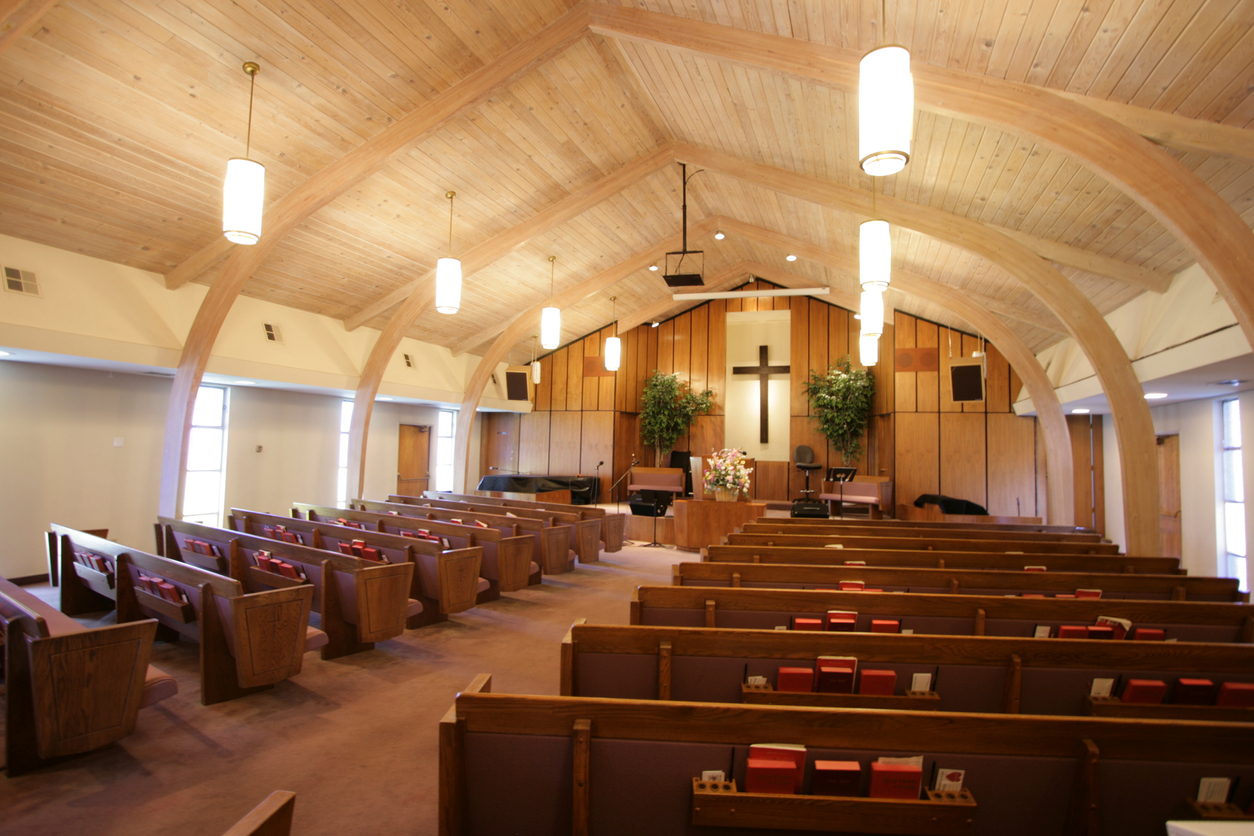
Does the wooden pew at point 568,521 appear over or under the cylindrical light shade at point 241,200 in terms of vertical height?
under

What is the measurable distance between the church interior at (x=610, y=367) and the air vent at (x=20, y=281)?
0.25ft

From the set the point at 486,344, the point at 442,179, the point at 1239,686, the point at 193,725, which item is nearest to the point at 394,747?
the point at 193,725

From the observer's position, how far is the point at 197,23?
4.12 metres

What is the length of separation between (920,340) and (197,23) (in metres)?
10.3

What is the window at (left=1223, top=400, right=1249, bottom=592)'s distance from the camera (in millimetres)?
5789

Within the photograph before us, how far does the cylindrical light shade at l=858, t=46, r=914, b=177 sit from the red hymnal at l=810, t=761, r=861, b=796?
2.23 metres

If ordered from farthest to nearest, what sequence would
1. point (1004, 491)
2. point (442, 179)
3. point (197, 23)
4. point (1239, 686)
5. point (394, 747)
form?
1. point (1004, 491)
2. point (442, 179)
3. point (197, 23)
4. point (394, 747)
5. point (1239, 686)

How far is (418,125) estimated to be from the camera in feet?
18.3

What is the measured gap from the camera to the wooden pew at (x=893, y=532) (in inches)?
200

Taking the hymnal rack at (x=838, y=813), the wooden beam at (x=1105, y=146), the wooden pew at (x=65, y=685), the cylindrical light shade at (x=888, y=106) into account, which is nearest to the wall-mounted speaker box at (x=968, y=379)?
the wooden beam at (x=1105, y=146)

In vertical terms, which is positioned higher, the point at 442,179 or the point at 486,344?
the point at 442,179

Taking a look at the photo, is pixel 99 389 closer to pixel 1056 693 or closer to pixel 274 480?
pixel 274 480

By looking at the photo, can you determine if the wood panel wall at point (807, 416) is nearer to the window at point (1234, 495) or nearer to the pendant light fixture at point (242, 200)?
the window at point (1234, 495)

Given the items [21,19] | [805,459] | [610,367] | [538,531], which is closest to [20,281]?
[21,19]
